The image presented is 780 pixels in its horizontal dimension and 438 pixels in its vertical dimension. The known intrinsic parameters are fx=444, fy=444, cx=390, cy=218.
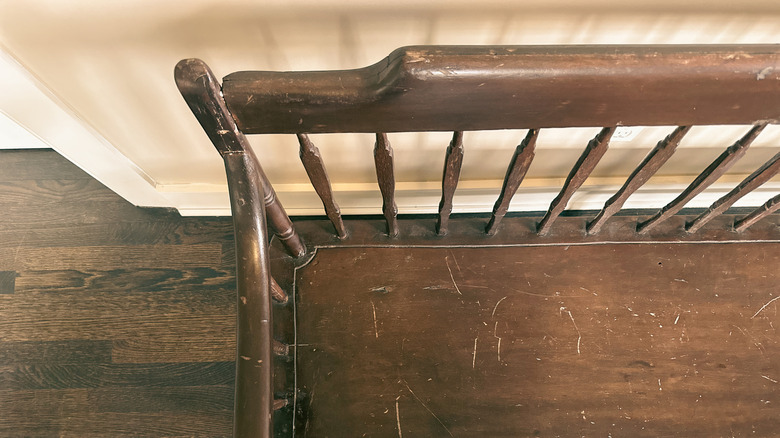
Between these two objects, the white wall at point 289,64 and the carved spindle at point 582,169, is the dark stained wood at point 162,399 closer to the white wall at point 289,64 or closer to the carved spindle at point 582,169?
the white wall at point 289,64

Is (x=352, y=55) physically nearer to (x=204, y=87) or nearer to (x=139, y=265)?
(x=204, y=87)

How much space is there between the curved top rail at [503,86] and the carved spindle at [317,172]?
0.20 feet

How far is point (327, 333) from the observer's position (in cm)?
85

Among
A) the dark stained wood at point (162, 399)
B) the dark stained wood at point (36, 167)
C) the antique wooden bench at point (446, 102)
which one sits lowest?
the dark stained wood at point (162, 399)

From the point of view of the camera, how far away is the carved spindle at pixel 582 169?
63 cm

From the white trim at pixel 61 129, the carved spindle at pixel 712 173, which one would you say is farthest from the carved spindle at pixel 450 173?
the white trim at pixel 61 129

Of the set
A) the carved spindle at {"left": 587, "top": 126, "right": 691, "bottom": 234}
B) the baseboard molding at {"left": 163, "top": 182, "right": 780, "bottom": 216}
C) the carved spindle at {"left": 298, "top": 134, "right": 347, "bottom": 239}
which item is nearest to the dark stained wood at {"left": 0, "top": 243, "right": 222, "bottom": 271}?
the baseboard molding at {"left": 163, "top": 182, "right": 780, "bottom": 216}

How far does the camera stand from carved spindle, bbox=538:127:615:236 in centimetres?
63

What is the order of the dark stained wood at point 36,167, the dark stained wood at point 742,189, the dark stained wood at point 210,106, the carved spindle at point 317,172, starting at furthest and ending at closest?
the dark stained wood at point 36,167 → the dark stained wood at point 742,189 → the carved spindle at point 317,172 → the dark stained wood at point 210,106

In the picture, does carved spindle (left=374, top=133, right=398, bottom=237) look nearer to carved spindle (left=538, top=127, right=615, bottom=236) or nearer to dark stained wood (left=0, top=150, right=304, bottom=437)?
carved spindle (left=538, top=127, right=615, bottom=236)

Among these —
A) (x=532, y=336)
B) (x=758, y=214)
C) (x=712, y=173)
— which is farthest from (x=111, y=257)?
(x=758, y=214)

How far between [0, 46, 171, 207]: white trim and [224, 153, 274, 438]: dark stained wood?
53cm

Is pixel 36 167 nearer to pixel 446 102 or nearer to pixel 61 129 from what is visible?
pixel 61 129

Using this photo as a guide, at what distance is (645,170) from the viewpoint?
715 mm
